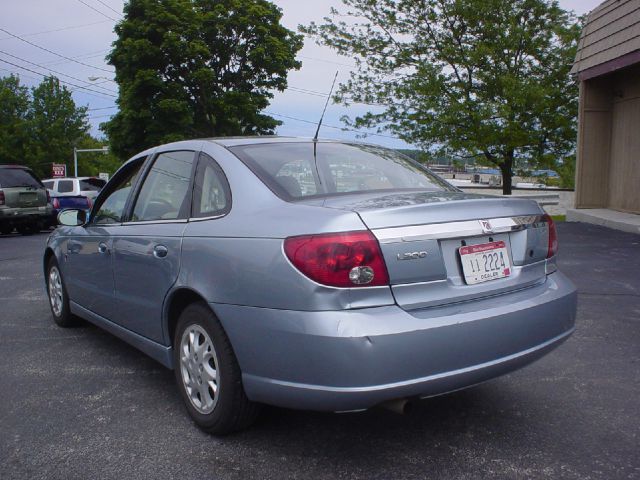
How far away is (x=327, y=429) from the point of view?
127 inches

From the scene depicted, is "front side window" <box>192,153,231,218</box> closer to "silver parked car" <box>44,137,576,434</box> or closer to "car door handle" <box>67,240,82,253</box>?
"silver parked car" <box>44,137,576,434</box>

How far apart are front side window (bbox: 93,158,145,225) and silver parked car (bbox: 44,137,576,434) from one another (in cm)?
52

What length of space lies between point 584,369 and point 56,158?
172ft

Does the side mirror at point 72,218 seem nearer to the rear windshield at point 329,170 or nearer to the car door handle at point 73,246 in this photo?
the car door handle at point 73,246

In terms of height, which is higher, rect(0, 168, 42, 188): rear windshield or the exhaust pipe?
rect(0, 168, 42, 188): rear windshield

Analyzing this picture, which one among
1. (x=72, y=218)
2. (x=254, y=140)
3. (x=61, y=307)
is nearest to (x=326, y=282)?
(x=254, y=140)

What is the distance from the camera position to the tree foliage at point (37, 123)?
48.8 meters

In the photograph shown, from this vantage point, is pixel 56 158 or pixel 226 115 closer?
pixel 226 115

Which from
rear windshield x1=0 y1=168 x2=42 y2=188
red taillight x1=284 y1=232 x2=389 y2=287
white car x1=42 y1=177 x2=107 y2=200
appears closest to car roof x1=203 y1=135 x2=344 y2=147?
red taillight x1=284 y1=232 x2=389 y2=287

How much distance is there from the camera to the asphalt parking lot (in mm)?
2801

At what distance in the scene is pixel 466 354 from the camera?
8.77 ft

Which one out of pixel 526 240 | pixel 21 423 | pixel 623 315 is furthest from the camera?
pixel 623 315

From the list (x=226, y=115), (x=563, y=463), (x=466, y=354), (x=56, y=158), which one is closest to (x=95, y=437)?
(x=466, y=354)

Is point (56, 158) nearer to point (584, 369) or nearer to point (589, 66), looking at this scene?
point (589, 66)
